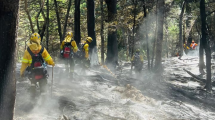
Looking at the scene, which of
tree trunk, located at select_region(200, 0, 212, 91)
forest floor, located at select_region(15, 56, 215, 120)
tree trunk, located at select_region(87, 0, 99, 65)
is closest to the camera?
forest floor, located at select_region(15, 56, 215, 120)

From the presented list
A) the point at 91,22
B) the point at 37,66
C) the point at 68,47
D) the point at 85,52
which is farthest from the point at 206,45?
the point at 37,66

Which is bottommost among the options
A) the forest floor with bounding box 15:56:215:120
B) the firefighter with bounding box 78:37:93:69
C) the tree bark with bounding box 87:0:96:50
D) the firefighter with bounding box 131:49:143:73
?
the forest floor with bounding box 15:56:215:120

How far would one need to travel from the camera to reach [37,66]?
708 centimetres

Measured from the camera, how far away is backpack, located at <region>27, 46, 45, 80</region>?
6993mm

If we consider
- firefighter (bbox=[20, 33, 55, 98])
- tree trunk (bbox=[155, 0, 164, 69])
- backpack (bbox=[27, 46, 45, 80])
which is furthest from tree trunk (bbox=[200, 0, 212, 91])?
backpack (bbox=[27, 46, 45, 80])

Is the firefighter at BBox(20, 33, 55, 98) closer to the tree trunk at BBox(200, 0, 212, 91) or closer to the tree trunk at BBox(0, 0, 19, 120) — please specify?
the tree trunk at BBox(0, 0, 19, 120)

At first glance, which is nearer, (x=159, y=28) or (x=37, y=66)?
(x=37, y=66)

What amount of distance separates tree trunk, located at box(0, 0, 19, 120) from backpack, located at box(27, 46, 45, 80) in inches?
99.4

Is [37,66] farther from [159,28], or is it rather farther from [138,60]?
[159,28]

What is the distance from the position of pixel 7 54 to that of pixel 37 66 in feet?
9.02

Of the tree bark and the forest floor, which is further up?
the tree bark

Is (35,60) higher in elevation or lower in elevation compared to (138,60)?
higher

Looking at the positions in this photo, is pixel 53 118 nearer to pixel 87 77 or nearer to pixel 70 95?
pixel 70 95

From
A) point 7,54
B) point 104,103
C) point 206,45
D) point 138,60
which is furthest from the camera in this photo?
point 138,60
